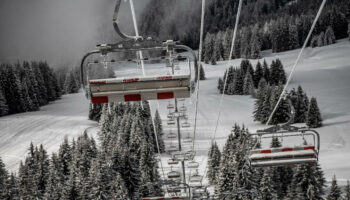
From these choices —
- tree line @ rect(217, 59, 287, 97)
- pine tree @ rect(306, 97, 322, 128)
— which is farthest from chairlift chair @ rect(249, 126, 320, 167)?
tree line @ rect(217, 59, 287, 97)

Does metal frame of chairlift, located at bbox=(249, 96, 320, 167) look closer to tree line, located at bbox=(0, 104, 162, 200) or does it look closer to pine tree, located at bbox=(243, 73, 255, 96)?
tree line, located at bbox=(0, 104, 162, 200)

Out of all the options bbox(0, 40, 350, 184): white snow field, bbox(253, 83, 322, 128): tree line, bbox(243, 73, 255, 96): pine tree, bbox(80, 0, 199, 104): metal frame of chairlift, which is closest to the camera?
bbox(80, 0, 199, 104): metal frame of chairlift

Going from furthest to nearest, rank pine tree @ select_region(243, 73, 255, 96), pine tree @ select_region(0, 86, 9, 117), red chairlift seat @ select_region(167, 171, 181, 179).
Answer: pine tree @ select_region(243, 73, 255, 96)
pine tree @ select_region(0, 86, 9, 117)
red chairlift seat @ select_region(167, 171, 181, 179)

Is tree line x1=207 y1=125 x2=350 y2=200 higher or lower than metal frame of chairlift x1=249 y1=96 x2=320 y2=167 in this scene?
lower

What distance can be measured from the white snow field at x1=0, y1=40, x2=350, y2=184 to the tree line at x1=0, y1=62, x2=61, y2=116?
3503 millimetres

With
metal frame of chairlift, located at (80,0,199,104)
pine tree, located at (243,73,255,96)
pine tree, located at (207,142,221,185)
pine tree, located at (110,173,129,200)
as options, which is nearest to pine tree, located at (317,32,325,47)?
pine tree, located at (243,73,255,96)

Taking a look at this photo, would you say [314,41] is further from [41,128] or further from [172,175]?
[172,175]

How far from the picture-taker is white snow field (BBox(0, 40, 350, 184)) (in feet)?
207

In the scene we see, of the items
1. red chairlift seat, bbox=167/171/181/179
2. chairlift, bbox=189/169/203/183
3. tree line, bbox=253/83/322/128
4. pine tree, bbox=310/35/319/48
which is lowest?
tree line, bbox=253/83/322/128

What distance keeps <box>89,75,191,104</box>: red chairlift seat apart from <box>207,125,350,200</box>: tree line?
86.6 feet

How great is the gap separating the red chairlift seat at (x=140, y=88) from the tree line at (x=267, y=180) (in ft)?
86.6

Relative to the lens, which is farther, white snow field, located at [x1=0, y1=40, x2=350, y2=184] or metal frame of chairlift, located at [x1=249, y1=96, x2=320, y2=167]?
white snow field, located at [x1=0, y1=40, x2=350, y2=184]

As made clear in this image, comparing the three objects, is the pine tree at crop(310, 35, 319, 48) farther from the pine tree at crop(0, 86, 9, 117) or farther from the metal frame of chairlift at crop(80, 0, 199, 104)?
the metal frame of chairlift at crop(80, 0, 199, 104)

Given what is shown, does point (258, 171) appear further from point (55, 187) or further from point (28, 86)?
point (28, 86)
